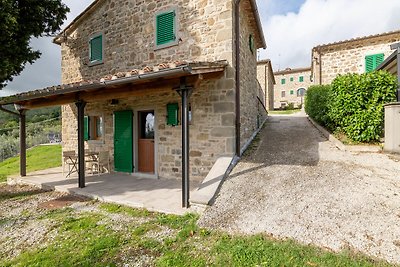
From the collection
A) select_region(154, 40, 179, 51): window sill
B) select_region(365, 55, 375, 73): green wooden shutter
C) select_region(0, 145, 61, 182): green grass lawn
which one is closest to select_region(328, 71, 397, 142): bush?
select_region(154, 40, 179, 51): window sill

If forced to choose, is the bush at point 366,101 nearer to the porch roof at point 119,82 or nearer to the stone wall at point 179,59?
the stone wall at point 179,59

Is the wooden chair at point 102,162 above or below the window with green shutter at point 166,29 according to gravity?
below

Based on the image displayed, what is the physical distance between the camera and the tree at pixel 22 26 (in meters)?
6.32

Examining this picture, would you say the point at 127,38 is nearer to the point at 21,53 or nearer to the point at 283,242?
the point at 21,53

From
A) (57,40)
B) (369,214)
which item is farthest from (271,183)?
(57,40)

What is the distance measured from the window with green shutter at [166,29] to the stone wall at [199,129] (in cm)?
168

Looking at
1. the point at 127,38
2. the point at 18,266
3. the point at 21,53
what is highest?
the point at 127,38

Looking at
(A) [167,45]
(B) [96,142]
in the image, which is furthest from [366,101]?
(B) [96,142]

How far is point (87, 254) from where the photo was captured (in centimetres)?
307

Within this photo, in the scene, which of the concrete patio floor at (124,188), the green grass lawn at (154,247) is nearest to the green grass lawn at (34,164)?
the concrete patio floor at (124,188)

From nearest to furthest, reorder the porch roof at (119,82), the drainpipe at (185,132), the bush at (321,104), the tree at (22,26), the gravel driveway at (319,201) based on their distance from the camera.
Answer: the gravel driveway at (319,201), the porch roof at (119,82), the drainpipe at (185,132), the tree at (22,26), the bush at (321,104)

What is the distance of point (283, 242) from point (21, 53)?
30.6ft

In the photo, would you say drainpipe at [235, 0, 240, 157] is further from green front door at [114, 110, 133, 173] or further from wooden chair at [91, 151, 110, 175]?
wooden chair at [91, 151, 110, 175]

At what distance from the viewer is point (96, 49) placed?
8.75m
